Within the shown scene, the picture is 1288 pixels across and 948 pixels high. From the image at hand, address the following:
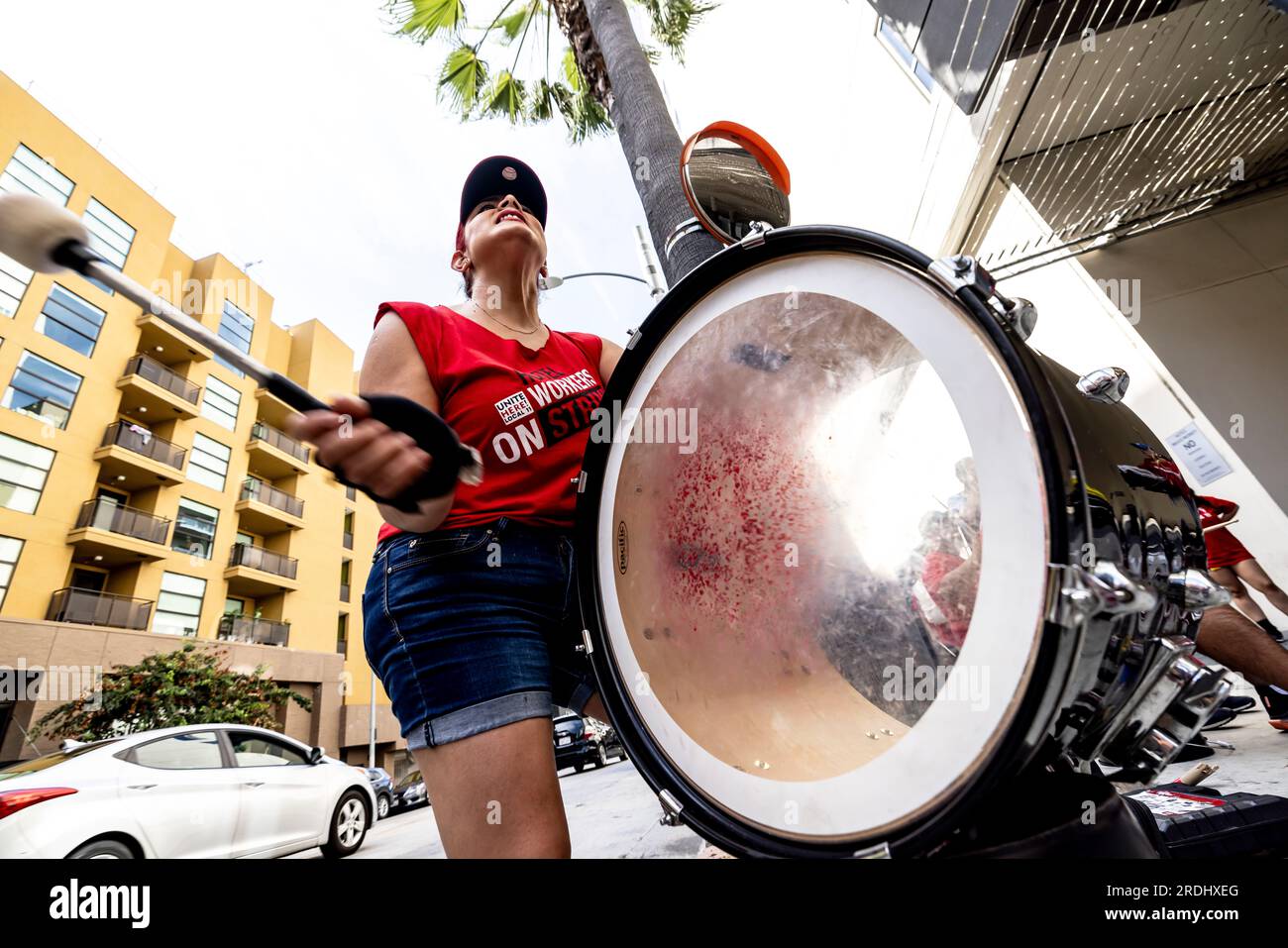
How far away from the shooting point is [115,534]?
51.5 ft

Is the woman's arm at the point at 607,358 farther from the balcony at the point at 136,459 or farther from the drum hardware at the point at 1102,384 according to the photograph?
the balcony at the point at 136,459

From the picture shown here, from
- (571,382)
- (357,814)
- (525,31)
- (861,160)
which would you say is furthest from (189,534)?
(571,382)

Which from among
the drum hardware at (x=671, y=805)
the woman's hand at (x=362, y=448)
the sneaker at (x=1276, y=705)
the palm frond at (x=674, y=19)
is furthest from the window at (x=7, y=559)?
the sneaker at (x=1276, y=705)

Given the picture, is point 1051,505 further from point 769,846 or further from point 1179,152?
point 1179,152

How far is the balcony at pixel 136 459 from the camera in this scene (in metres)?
16.1

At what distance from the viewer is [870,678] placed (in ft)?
3.25

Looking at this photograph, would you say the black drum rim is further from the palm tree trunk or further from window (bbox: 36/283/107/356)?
window (bbox: 36/283/107/356)

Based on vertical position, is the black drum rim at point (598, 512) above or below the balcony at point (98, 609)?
below

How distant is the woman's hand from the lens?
846 mm

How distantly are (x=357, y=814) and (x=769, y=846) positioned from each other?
7138mm

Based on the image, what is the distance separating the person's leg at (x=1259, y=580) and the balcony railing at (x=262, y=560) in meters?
22.3

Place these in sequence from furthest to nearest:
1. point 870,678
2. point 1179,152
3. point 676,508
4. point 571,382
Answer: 1. point 1179,152
2. point 571,382
3. point 676,508
4. point 870,678

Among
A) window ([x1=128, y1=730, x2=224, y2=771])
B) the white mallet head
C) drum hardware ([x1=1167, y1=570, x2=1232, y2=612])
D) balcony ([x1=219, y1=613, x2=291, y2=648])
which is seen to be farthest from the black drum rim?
balcony ([x1=219, y1=613, x2=291, y2=648])

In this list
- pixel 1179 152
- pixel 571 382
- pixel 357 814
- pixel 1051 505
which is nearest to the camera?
pixel 1051 505
